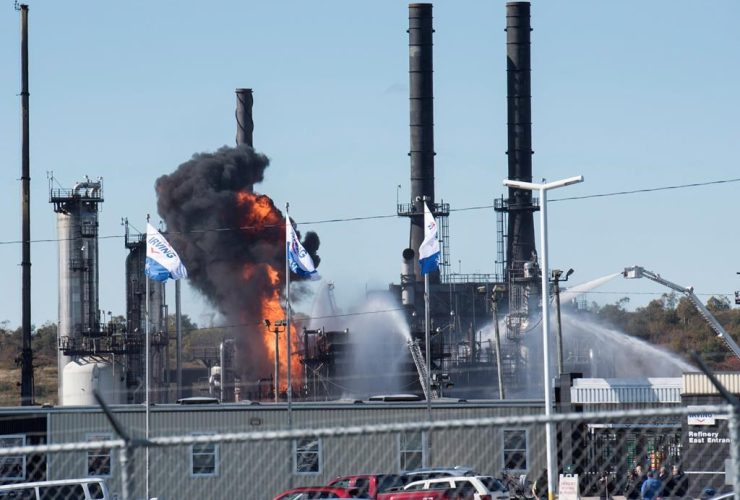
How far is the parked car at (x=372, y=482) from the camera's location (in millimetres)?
28888

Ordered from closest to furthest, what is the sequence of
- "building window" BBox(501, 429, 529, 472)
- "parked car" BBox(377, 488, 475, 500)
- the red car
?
the red car → "parked car" BBox(377, 488, 475, 500) → "building window" BBox(501, 429, 529, 472)

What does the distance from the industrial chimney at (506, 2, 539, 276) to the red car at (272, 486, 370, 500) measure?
5681 centimetres

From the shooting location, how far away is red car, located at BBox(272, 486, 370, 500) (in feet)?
83.4

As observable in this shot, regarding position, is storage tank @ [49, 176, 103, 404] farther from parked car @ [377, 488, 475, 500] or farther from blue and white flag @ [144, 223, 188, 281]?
parked car @ [377, 488, 475, 500]

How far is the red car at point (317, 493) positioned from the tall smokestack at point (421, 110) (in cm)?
5595

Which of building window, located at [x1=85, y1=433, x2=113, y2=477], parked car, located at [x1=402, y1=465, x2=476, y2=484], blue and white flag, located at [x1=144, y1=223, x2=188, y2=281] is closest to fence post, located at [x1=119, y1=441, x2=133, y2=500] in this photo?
parked car, located at [x1=402, y1=465, x2=476, y2=484]

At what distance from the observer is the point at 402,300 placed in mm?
84688

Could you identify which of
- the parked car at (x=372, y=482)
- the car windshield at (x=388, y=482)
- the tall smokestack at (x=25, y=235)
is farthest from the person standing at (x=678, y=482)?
the tall smokestack at (x=25, y=235)

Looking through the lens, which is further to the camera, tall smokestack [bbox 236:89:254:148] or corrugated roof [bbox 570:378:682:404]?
tall smokestack [bbox 236:89:254:148]

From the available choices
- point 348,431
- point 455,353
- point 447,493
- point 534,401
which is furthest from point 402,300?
point 348,431

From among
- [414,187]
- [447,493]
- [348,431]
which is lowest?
[447,493]

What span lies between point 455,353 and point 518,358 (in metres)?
4.35

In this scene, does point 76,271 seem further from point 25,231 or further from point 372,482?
point 372,482

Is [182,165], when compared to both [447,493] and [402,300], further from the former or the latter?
[447,493]
